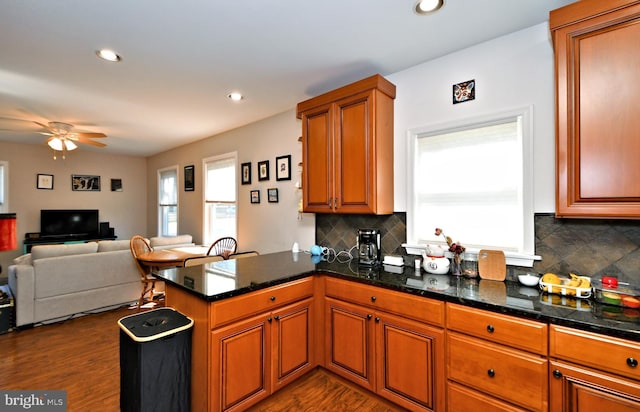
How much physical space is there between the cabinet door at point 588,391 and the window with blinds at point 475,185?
0.76m

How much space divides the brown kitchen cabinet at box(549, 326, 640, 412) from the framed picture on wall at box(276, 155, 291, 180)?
8.99ft

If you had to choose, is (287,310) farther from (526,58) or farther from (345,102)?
(526,58)

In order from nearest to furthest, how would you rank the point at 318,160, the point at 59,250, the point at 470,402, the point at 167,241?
1. the point at 470,402
2. the point at 318,160
3. the point at 59,250
4. the point at 167,241

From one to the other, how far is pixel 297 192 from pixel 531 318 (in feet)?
8.01

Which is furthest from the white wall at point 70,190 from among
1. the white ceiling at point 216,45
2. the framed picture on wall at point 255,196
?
the framed picture on wall at point 255,196

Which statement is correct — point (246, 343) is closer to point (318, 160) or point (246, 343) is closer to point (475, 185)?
point (318, 160)

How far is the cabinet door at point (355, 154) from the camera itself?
7.76 feet

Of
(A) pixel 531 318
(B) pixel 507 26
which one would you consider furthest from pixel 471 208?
(B) pixel 507 26

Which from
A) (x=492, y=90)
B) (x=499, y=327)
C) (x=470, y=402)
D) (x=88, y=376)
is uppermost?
(x=492, y=90)

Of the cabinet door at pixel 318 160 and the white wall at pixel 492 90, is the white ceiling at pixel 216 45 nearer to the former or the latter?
the white wall at pixel 492 90

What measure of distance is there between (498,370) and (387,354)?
662 mm

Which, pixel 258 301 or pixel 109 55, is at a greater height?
pixel 109 55

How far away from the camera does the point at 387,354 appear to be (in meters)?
1.96

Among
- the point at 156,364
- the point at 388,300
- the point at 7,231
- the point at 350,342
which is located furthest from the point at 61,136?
the point at 388,300
